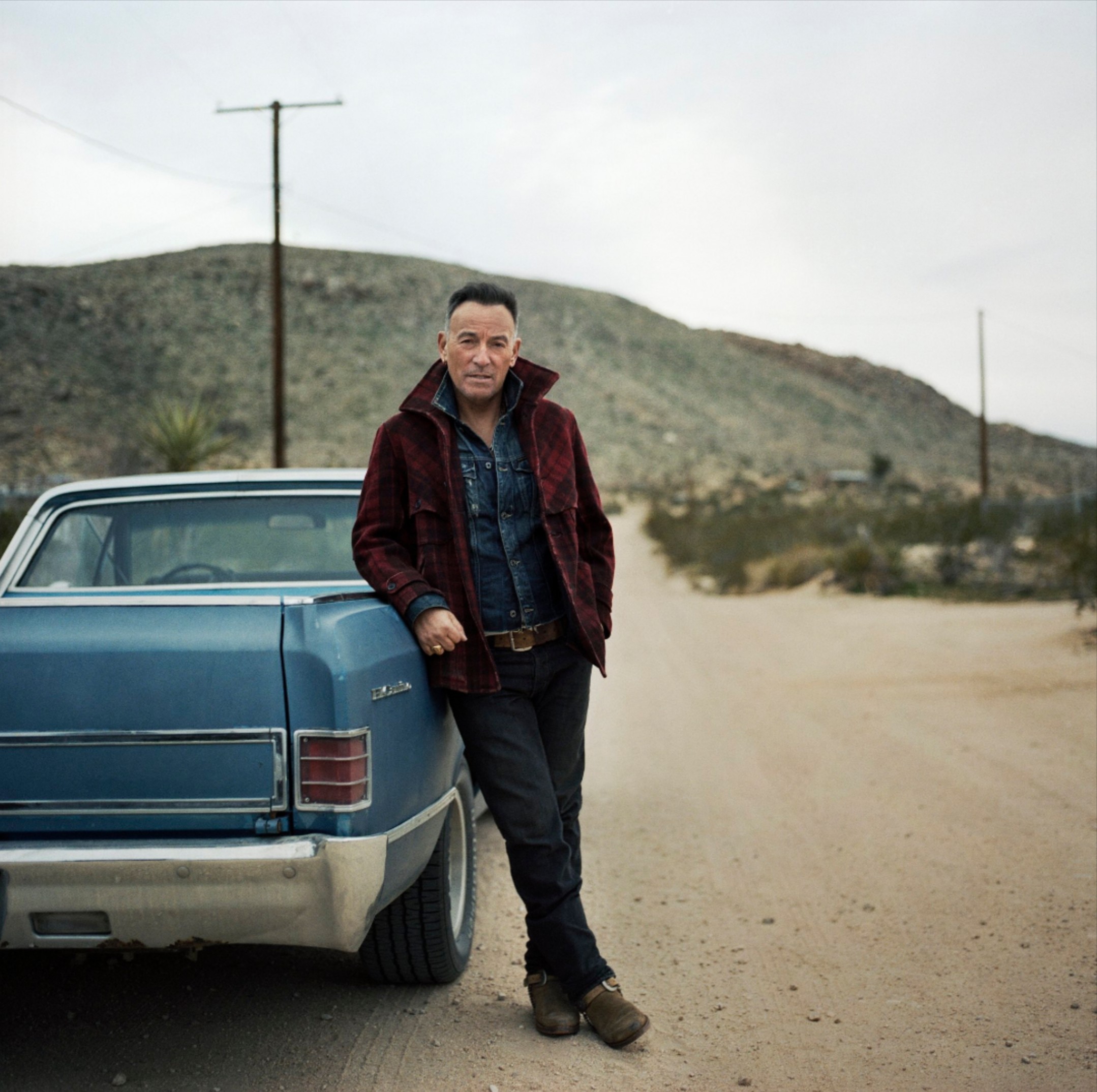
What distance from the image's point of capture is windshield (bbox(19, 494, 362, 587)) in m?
4.40

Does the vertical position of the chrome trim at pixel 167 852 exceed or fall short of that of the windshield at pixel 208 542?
it falls short

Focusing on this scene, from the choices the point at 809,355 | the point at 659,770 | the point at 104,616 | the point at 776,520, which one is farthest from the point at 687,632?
the point at 809,355

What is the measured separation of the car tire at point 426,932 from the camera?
3482mm

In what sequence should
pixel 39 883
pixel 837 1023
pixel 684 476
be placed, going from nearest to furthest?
1. pixel 39 883
2. pixel 837 1023
3. pixel 684 476

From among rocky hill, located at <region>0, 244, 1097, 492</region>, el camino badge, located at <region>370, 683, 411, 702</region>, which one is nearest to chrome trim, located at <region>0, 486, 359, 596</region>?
el camino badge, located at <region>370, 683, 411, 702</region>

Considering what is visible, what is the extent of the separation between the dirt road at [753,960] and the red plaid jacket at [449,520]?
3.60 ft

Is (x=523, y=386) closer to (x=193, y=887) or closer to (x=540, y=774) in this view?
(x=540, y=774)

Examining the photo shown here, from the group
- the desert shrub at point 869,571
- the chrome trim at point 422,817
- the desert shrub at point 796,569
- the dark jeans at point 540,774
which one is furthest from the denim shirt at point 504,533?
the desert shrub at point 796,569

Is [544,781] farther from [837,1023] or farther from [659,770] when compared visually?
[659,770]

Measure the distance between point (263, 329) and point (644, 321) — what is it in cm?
3431

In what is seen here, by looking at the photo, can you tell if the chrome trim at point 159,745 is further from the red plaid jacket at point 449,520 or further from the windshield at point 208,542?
the windshield at point 208,542

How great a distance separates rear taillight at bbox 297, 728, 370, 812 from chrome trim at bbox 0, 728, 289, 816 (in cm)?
4

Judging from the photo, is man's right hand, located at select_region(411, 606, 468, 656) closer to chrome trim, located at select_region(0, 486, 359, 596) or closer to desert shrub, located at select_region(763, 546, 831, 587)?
chrome trim, located at select_region(0, 486, 359, 596)

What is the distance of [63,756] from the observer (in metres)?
2.74
